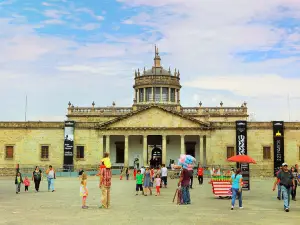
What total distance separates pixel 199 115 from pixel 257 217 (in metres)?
44.9

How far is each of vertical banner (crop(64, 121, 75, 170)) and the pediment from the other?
12.4 ft

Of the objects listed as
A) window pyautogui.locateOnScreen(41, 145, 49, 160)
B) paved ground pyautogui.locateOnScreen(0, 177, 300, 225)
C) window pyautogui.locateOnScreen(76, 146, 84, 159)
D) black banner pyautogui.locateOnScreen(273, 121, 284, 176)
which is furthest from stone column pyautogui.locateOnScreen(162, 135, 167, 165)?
paved ground pyautogui.locateOnScreen(0, 177, 300, 225)

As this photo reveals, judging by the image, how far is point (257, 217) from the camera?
49.9ft

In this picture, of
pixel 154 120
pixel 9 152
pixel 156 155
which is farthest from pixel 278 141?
pixel 9 152

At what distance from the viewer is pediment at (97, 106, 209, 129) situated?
55.3 m

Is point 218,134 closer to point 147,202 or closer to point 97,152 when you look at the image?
point 97,152

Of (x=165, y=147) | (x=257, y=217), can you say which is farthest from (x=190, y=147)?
(x=257, y=217)

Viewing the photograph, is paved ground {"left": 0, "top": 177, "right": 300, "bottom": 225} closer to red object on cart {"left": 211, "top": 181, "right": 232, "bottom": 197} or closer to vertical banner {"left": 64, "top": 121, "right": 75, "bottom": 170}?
red object on cart {"left": 211, "top": 181, "right": 232, "bottom": 197}

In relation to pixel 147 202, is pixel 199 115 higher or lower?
higher

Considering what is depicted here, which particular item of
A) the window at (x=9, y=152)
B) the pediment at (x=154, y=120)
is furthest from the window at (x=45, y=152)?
the pediment at (x=154, y=120)

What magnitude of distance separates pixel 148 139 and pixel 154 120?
172 inches

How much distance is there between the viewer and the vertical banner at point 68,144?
54.4 metres

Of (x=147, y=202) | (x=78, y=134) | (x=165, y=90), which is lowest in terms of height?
(x=147, y=202)

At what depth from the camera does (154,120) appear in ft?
182
